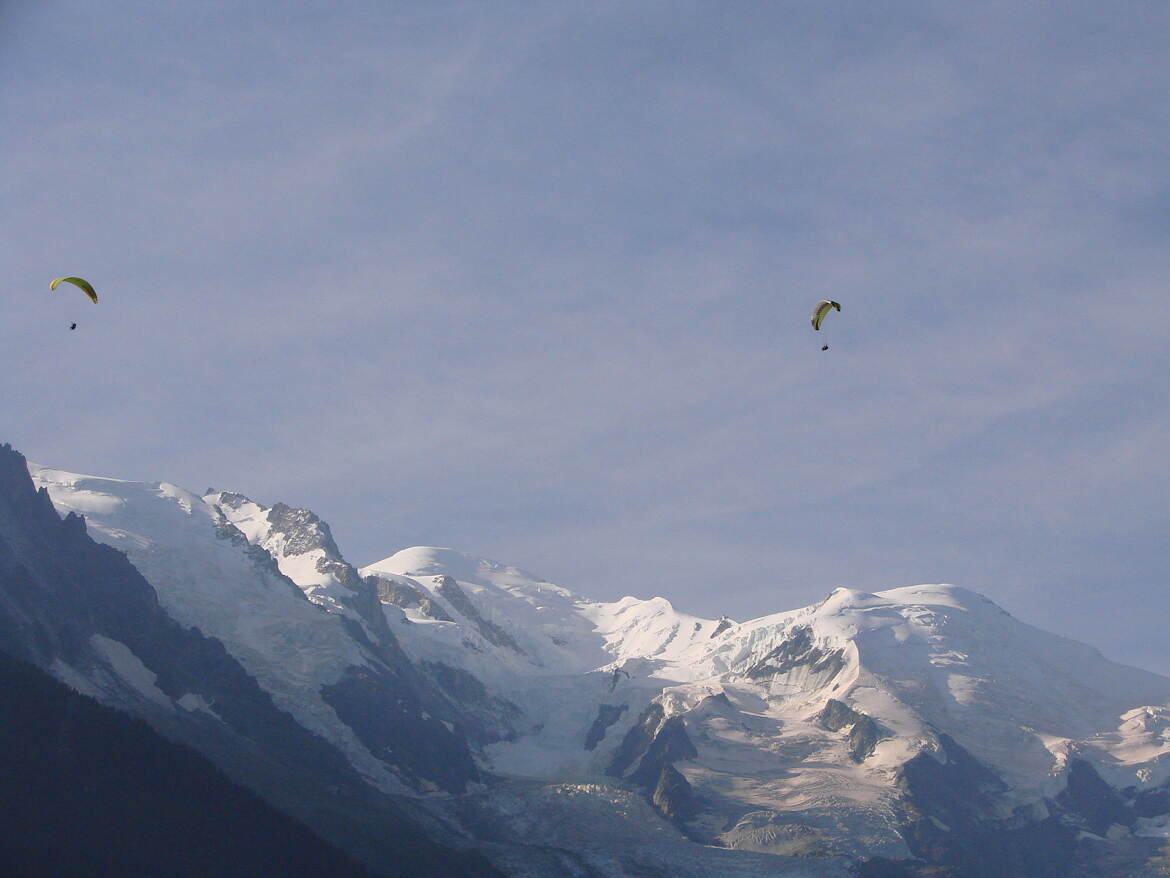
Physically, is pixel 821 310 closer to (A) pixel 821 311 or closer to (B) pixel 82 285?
(A) pixel 821 311

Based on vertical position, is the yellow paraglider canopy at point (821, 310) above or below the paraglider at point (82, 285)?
above

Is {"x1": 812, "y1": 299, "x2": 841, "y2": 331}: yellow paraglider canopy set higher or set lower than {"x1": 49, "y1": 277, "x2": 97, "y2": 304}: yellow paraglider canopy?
higher

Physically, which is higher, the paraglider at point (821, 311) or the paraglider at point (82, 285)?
the paraglider at point (821, 311)

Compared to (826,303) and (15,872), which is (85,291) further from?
(15,872)

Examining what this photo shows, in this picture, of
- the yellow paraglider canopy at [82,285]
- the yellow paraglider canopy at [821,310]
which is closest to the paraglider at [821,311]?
the yellow paraglider canopy at [821,310]

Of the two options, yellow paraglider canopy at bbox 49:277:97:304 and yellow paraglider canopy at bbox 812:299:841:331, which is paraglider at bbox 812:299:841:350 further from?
yellow paraglider canopy at bbox 49:277:97:304

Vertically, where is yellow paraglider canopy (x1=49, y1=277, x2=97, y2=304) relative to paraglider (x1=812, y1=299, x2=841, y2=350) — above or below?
below

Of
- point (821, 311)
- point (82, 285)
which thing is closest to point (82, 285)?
point (82, 285)

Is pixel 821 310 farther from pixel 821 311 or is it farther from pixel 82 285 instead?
pixel 82 285

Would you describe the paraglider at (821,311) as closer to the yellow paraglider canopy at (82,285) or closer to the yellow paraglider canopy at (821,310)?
the yellow paraglider canopy at (821,310)

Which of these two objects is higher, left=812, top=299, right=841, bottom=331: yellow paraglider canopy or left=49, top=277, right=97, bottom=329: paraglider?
left=812, top=299, right=841, bottom=331: yellow paraglider canopy

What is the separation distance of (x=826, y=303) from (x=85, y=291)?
255ft

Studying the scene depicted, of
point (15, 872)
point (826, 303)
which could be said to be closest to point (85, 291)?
point (826, 303)

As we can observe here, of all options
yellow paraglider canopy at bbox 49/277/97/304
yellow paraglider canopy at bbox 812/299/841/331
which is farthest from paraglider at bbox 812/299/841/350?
yellow paraglider canopy at bbox 49/277/97/304
